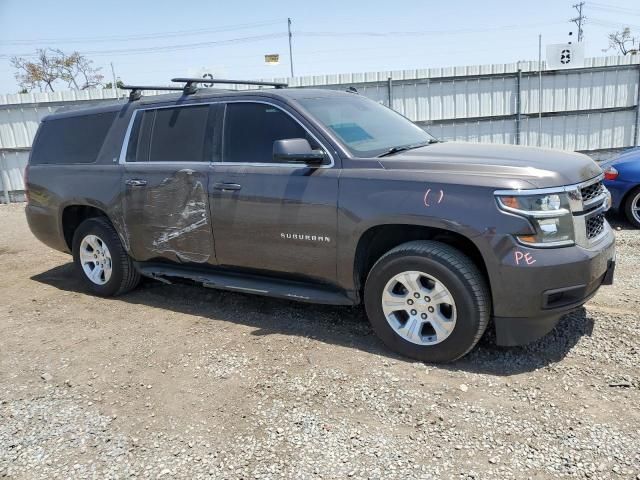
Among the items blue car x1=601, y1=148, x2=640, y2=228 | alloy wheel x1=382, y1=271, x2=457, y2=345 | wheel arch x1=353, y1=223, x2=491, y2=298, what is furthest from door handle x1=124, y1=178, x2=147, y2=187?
blue car x1=601, y1=148, x2=640, y2=228

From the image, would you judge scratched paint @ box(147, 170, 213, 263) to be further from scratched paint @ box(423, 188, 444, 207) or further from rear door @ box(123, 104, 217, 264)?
scratched paint @ box(423, 188, 444, 207)

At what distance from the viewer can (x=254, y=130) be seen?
437 centimetres

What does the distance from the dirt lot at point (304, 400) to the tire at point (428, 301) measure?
166 millimetres

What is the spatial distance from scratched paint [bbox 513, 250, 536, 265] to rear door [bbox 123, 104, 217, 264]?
2489mm

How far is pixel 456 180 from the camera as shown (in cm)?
339

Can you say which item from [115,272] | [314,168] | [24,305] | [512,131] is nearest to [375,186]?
[314,168]

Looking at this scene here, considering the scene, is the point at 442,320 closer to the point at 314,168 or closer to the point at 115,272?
the point at 314,168

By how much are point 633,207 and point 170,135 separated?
5.99 m

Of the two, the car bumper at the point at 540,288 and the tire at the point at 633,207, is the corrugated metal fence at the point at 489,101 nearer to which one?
the tire at the point at 633,207

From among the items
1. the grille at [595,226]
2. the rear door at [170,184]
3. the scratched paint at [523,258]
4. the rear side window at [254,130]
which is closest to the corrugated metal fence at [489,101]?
the rear door at [170,184]

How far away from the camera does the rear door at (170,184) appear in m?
4.57

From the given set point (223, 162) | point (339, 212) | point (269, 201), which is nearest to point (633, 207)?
point (339, 212)

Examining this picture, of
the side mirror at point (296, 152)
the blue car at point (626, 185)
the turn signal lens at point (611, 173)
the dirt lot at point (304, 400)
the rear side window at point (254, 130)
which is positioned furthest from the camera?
the turn signal lens at point (611, 173)

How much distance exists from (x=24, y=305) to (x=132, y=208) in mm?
1713
